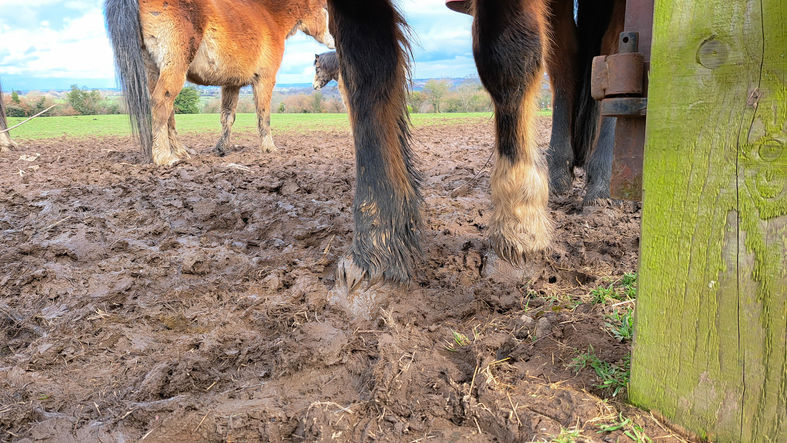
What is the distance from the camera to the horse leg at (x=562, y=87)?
9.93 feet

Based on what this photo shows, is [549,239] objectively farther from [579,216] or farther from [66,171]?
[66,171]

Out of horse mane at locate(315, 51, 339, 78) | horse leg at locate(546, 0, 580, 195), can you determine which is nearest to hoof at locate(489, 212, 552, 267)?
horse leg at locate(546, 0, 580, 195)

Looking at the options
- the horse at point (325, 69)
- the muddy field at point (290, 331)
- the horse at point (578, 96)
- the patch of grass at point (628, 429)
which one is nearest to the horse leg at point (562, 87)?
the horse at point (578, 96)

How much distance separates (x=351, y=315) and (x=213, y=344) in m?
0.45

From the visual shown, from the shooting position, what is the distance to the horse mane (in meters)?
10.1

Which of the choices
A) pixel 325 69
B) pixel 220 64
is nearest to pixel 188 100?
pixel 325 69

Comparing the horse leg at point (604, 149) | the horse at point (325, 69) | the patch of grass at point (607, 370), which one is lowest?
the patch of grass at point (607, 370)

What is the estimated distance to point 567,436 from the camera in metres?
1.08

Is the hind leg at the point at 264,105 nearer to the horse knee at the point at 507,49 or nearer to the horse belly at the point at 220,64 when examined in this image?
the horse belly at the point at 220,64

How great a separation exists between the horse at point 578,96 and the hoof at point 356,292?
4.81 ft

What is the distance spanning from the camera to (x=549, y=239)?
84.2 inches

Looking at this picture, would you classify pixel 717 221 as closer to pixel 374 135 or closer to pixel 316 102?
pixel 374 135

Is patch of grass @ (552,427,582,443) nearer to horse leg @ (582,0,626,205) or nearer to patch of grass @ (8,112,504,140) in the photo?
horse leg @ (582,0,626,205)

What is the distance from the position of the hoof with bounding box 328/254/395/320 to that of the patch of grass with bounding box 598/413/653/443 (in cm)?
88
